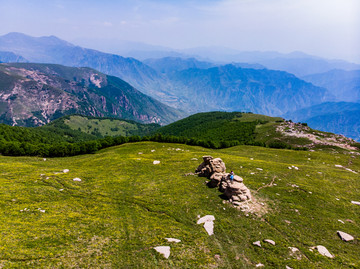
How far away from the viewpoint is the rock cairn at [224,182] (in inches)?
1309

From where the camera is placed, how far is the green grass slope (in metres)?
21.4

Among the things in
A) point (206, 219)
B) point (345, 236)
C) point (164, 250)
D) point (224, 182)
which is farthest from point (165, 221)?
point (345, 236)

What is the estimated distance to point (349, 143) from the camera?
4648 inches

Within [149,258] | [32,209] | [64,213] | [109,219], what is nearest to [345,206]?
[149,258]

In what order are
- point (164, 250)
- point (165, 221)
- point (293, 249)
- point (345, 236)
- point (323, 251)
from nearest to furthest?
1. point (164, 250)
2. point (323, 251)
3. point (293, 249)
4. point (345, 236)
5. point (165, 221)

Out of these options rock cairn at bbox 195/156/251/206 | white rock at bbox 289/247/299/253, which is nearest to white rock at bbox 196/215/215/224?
rock cairn at bbox 195/156/251/206

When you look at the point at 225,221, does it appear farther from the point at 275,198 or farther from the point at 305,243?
the point at 275,198

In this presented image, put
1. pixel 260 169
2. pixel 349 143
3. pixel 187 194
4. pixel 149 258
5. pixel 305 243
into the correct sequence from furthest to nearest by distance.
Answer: pixel 349 143 → pixel 260 169 → pixel 187 194 → pixel 305 243 → pixel 149 258

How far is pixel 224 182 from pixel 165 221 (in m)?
15.3

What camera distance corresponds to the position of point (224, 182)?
37406mm

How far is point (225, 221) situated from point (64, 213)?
2710cm

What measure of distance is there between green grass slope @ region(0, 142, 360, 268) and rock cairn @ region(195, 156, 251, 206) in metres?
1.91

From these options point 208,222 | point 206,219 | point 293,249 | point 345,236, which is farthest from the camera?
point 206,219

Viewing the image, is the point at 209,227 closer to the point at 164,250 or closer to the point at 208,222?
the point at 208,222
